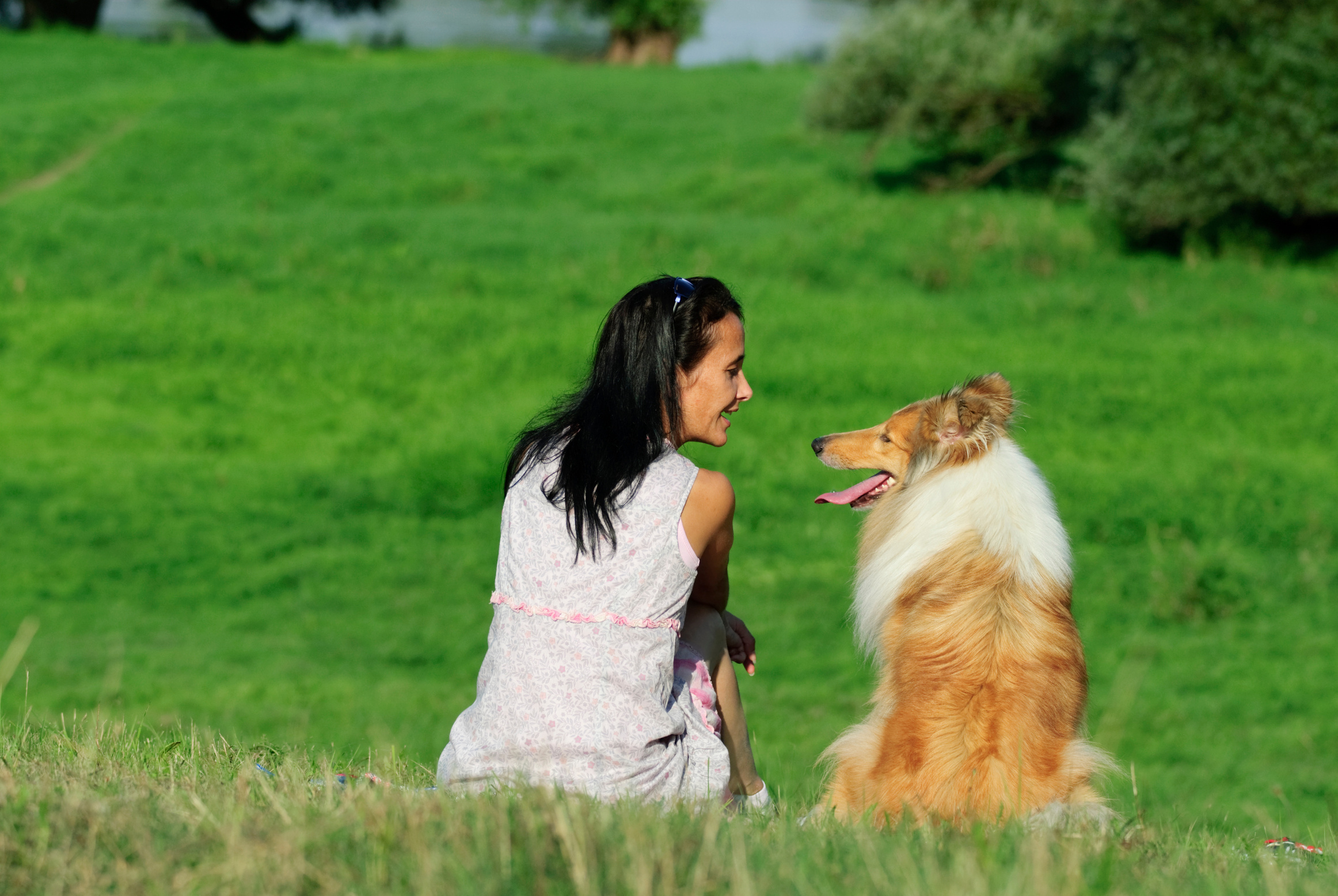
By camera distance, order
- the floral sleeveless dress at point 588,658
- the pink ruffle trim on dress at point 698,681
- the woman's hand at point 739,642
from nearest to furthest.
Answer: the floral sleeveless dress at point 588,658 → the pink ruffle trim on dress at point 698,681 → the woman's hand at point 739,642

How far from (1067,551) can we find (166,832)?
103 inches

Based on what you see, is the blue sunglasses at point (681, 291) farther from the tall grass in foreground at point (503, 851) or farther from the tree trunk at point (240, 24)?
the tree trunk at point (240, 24)

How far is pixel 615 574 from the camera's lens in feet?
10.2

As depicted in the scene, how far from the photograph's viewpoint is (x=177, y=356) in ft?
42.4

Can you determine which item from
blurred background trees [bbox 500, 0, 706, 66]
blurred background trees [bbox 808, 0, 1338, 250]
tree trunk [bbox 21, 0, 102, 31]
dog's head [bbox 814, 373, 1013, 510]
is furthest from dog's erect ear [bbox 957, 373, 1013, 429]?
tree trunk [bbox 21, 0, 102, 31]

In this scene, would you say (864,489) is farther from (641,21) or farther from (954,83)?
(641,21)

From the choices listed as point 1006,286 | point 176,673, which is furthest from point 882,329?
point 176,673

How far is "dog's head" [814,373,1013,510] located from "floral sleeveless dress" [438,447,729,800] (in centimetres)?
108

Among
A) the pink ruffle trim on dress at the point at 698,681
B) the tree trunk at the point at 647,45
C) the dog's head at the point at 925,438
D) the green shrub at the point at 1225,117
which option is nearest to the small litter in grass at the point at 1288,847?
the dog's head at the point at 925,438

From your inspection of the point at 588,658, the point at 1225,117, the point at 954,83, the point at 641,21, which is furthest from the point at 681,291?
the point at 641,21

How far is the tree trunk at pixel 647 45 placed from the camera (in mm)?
35406

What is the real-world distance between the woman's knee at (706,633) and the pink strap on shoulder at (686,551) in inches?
20.1

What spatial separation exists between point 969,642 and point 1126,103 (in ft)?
48.7

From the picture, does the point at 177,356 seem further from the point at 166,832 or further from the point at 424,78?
the point at 424,78
